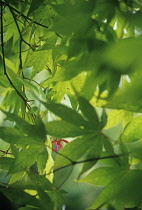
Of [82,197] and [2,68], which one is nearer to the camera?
[2,68]

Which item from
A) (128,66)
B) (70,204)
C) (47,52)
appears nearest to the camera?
(128,66)

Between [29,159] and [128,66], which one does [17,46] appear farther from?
[128,66]

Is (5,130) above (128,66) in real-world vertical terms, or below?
below

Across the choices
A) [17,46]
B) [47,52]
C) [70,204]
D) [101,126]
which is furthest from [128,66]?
[70,204]

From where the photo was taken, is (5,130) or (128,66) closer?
(128,66)

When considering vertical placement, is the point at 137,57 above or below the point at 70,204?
above

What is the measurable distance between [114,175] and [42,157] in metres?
0.08

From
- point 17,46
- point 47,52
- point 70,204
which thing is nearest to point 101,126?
point 47,52

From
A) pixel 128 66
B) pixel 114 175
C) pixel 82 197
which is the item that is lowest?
pixel 82 197

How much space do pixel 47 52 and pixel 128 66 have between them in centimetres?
32

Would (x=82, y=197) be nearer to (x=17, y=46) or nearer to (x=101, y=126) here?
(x=17, y=46)

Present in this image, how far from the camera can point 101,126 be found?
321 millimetres

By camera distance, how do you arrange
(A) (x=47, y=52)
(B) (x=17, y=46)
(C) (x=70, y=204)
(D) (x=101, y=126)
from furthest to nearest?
(C) (x=70, y=204) → (B) (x=17, y=46) → (A) (x=47, y=52) → (D) (x=101, y=126)

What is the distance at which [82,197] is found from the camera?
1598mm
